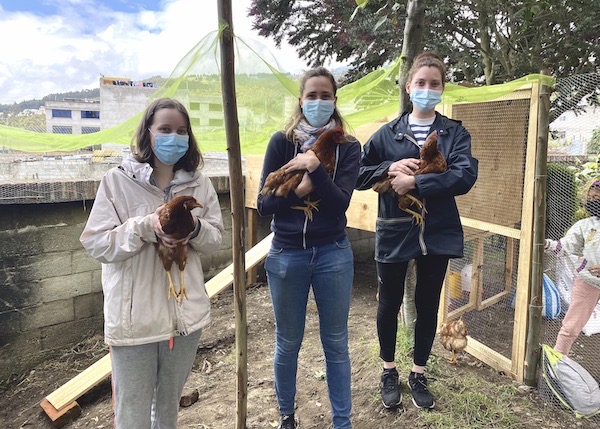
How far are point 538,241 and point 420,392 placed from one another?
1.14m

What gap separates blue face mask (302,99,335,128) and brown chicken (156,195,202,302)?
2.19 ft

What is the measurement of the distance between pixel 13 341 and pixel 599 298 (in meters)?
4.79

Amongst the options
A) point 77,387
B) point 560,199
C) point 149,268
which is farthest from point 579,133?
point 77,387

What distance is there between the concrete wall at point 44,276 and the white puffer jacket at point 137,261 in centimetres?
285

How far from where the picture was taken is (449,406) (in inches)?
84.6

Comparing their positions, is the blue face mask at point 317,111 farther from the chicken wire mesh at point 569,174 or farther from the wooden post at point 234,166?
the chicken wire mesh at point 569,174

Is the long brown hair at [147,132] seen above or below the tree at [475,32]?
below

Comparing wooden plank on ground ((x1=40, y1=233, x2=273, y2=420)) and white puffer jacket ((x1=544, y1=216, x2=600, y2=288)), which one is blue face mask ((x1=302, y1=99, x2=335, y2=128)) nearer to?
wooden plank on ground ((x1=40, y1=233, x2=273, y2=420))

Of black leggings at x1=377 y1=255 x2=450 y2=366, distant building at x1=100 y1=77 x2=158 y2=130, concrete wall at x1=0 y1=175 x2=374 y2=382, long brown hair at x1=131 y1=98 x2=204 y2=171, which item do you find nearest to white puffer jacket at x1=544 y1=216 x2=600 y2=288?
black leggings at x1=377 y1=255 x2=450 y2=366

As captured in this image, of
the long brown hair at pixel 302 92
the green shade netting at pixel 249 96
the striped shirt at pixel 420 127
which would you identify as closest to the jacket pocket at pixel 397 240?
the striped shirt at pixel 420 127

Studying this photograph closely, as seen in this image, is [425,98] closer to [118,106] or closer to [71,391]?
[118,106]

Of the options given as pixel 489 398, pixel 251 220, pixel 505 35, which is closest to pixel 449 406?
pixel 489 398

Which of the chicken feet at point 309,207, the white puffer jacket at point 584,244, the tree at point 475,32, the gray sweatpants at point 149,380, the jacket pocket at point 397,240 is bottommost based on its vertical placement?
the gray sweatpants at point 149,380

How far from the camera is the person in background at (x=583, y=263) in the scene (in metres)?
2.38
